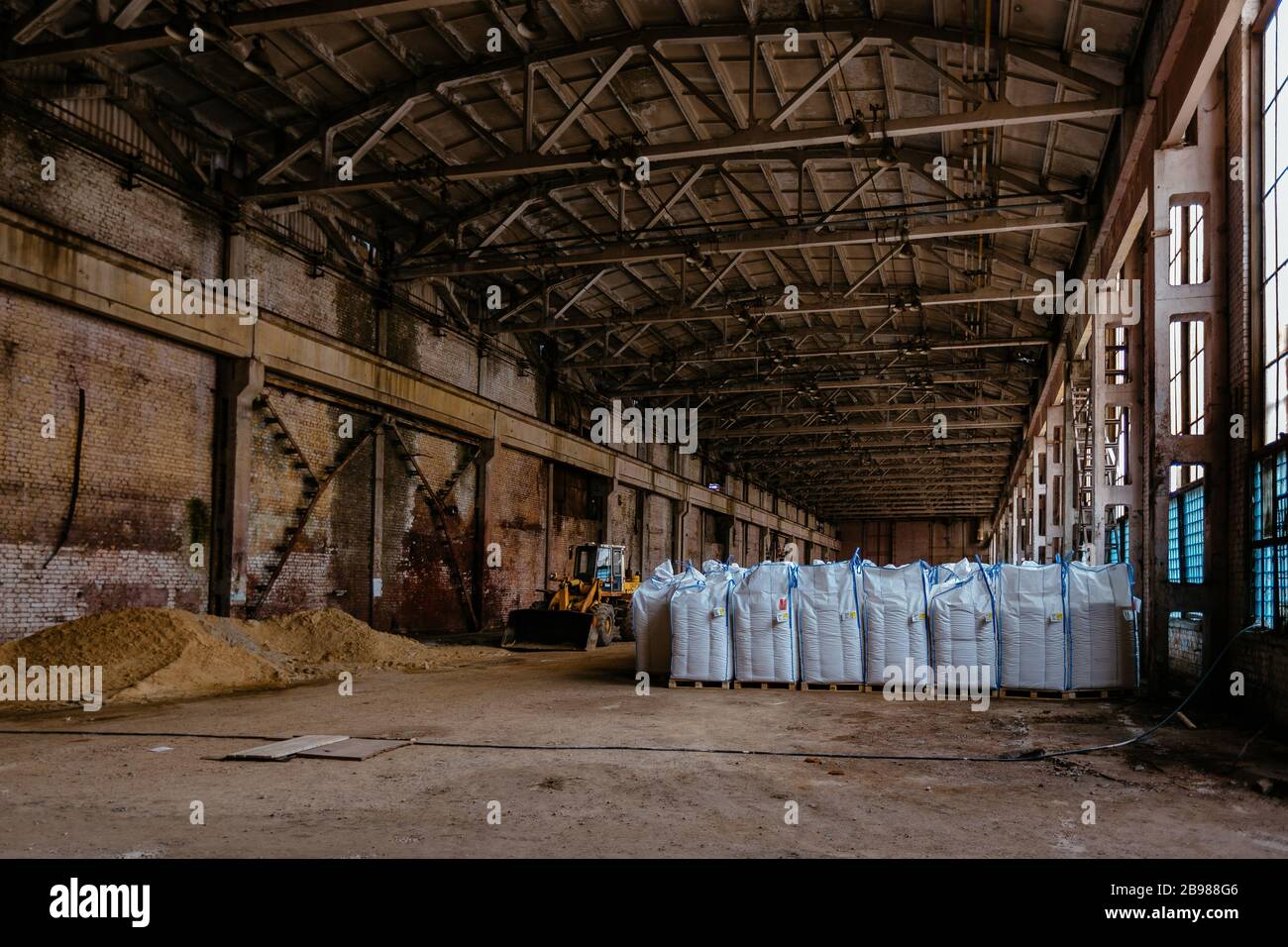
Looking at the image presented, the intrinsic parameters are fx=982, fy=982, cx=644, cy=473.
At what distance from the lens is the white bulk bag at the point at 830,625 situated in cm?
1206

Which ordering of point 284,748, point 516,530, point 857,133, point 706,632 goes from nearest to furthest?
1. point 284,748
2. point 706,632
3. point 857,133
4. point 516,530

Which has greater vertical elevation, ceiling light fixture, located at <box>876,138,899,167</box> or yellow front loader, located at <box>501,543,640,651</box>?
ceiling light fixture, located at <box>876,138,899,167</box>

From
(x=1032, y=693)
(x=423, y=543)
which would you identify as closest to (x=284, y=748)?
(x=1032, y=693)

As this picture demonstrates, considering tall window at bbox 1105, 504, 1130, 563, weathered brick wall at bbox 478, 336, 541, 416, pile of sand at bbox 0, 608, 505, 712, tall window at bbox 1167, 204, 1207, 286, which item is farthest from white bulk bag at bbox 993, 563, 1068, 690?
weathered brick wall at bbox 478, 336, 541, 416

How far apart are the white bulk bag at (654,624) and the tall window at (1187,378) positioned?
7.36 metres

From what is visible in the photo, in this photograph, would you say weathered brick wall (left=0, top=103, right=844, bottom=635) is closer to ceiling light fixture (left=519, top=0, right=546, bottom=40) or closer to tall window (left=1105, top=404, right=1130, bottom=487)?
ceiling light fixture (left=519, top=0, right=546, bottom=40)

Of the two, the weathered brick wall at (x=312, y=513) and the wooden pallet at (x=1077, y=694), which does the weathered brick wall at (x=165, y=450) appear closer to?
the weathered brick wall at (x=312, y=513)

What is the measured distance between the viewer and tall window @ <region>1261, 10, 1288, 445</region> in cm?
892

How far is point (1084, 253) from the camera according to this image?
656 inches

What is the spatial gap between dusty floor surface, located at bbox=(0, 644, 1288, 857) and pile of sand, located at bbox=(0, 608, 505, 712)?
1356mm

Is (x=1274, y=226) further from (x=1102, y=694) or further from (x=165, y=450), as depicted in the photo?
(x=165, y=450)

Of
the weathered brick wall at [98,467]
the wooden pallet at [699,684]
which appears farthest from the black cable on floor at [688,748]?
the wooden pallet at [699,684]

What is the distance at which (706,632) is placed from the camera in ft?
40.9

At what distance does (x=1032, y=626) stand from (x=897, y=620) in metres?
1.57
